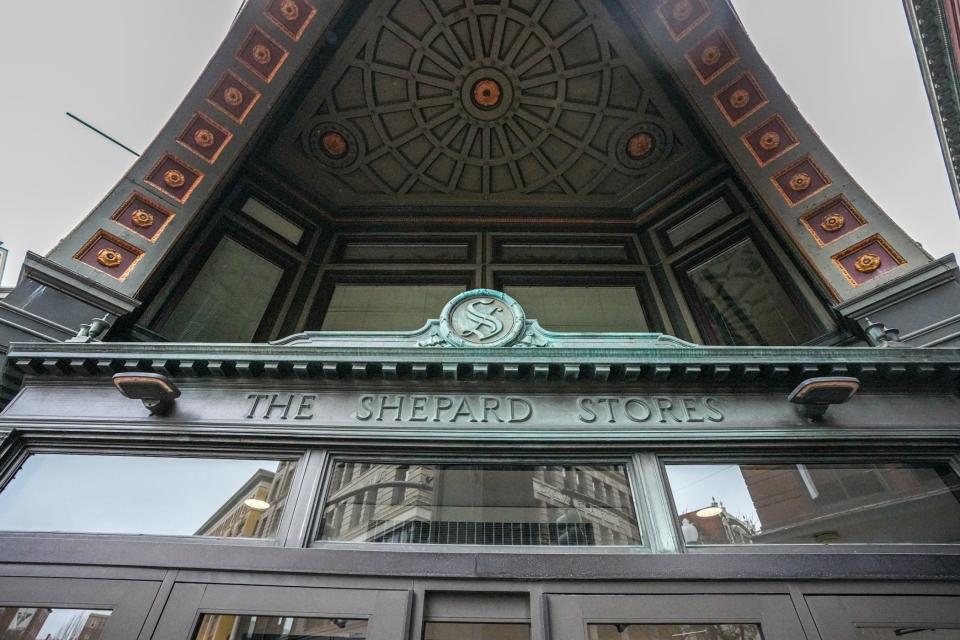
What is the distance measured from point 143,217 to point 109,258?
1003 mm

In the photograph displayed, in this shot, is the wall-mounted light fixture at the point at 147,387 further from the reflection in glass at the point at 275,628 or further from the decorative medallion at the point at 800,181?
the decorative medallion at the point at 800,181

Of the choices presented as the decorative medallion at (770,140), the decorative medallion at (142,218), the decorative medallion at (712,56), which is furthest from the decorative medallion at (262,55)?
the decorative medallion at (770,140)

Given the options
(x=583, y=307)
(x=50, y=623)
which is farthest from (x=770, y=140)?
(x=50, y=623)

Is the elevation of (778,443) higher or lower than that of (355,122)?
lower

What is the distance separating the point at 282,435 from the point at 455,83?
8.67m

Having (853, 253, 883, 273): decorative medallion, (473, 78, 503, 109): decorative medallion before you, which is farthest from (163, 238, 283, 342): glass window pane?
(853, 253, 883, 273): decorative medallion

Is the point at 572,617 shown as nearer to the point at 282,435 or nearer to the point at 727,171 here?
the point at 282,435

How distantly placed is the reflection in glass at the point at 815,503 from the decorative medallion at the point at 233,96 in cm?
956

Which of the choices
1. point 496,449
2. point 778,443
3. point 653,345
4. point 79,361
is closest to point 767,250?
point 653,345

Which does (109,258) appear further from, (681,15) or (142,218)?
(681,15)

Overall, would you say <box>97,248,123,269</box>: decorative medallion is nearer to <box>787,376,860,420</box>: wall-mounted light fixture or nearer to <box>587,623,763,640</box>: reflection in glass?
<box>587,623,763,640</box>: reflection in glass

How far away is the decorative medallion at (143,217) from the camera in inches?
321

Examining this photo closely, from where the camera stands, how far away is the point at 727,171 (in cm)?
1034

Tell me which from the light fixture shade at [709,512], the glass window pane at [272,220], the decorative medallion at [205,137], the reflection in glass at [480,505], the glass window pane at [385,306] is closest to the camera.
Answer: the reflection in glass at [480,505]
